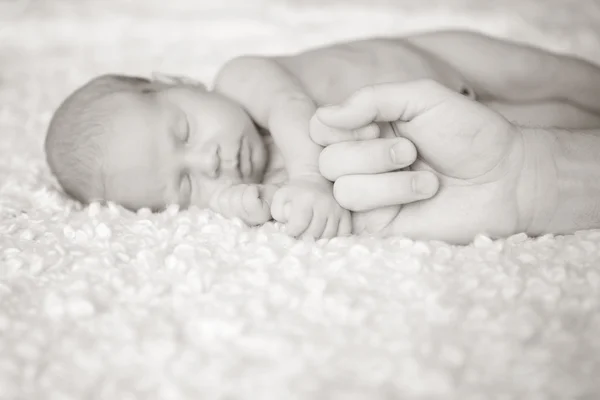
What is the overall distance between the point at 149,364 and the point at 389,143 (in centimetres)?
50

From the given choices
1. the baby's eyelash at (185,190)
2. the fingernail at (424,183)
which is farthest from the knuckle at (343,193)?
the baby's eyelash at (185,190)

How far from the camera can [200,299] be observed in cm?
80

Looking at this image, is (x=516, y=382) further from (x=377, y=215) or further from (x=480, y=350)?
(x=377, y=215)

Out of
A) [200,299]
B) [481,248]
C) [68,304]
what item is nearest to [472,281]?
[481,248]

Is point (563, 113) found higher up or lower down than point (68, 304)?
higher up

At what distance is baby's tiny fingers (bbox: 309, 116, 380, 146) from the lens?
1004mm

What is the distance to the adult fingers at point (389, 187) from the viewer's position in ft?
3.18

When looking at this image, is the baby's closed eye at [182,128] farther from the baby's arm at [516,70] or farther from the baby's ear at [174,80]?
the baby's arm at [516,70]

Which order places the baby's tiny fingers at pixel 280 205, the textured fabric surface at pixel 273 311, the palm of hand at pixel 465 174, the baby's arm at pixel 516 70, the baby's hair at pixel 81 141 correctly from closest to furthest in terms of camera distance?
1. the textured fabric surface at pixel 273 311
2. the palm of hand at pixel 465 174
3. the baby's tiny fingers at pixel 280 205
4. the baby's hair at pixel 81 141
5. the baby's arm at pixel 516 70

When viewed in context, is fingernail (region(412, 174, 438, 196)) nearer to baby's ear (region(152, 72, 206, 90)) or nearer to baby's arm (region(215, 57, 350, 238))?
baby's arm (region(215, 57, 350, 238))

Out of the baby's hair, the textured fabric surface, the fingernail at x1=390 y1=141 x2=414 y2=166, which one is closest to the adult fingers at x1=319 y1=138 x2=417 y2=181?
the fingernail at x1=390 y1=141 x2=414 y2=166

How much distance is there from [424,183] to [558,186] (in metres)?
0.21

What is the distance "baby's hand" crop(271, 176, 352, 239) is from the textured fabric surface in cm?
4

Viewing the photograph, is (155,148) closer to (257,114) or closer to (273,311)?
(257,114)
